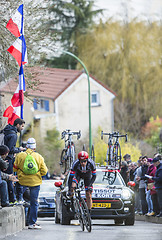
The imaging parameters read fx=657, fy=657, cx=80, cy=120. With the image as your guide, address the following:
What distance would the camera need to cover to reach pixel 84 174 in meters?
14.7

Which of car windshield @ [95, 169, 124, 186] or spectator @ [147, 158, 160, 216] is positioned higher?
car windshield @ [95, 169, 124, 186]

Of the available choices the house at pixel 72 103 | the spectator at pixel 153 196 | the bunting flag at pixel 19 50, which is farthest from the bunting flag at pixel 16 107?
the house at pixel 72 103

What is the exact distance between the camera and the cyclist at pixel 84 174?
14.4 metres

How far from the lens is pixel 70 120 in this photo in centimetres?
5725

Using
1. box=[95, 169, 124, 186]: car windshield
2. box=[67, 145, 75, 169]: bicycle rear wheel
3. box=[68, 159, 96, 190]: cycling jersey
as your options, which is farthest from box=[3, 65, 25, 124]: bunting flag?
box=[67, 145, 75, 169]: bicycle rear wheel

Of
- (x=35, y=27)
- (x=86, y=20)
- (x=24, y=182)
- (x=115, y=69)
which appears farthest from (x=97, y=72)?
(x=24, y=182)

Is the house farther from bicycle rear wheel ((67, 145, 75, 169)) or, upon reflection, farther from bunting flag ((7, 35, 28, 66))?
bunting flag ((7, 35, 28, 66))

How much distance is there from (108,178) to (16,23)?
5.56 meters

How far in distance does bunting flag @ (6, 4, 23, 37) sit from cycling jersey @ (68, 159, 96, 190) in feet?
10.3

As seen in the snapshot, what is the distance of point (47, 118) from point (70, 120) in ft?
13.9

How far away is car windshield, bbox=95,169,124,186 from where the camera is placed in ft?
56.8

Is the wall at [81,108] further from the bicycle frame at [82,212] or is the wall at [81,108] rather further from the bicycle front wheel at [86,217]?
the bicycle front wheel at [86,217]

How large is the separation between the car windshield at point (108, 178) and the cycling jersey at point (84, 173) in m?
2.58

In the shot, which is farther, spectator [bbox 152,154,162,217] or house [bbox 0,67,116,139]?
house [bbox 0,67,116,139]
